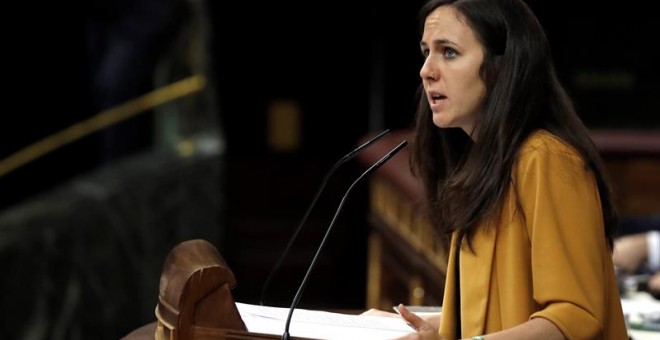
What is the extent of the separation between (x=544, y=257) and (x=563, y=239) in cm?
4

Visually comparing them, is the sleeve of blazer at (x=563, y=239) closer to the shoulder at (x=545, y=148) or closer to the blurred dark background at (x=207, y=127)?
the shoulder at (x=545, y=148)

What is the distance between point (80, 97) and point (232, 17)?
2.74m

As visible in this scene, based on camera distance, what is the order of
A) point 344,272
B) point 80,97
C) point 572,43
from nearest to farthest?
point 80,97 < point 344,272 < point 572,43

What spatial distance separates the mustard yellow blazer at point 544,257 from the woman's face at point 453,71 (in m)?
0.12

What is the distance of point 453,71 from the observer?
78.2 inches

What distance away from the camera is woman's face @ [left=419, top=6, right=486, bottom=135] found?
1.99 meters

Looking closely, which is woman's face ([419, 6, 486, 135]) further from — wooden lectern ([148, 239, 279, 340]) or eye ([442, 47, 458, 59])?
wooden lectern ([148, 239, 279, 340])

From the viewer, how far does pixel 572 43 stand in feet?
25.5

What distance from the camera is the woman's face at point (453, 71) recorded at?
199cm

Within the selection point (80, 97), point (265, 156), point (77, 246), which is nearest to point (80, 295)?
point (77, 246)

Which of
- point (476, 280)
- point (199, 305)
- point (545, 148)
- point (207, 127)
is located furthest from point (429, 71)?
point (207, 127)

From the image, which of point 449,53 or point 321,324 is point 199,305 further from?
point 449,53

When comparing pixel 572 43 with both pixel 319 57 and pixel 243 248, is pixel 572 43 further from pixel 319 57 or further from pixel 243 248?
pixel 243 248

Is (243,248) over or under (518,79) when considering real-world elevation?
under
